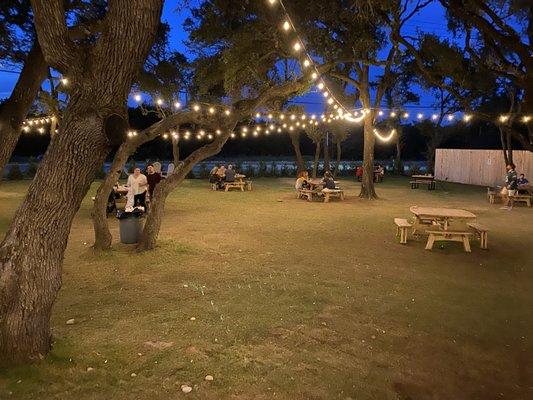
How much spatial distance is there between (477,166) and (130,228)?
70.2 ft

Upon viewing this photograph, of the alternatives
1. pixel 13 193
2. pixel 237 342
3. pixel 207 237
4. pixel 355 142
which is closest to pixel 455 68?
pixel 207 237

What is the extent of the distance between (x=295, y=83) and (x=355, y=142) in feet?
144

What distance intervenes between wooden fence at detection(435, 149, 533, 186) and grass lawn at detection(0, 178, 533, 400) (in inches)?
587

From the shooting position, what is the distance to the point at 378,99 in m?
17.5

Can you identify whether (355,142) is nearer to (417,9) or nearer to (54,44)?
(417,9)

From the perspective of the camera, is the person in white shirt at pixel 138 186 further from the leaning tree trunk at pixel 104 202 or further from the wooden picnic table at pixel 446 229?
the wooden picnic table at pixel 446 229

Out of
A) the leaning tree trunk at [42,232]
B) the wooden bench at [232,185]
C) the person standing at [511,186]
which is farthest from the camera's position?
the wooden bench at [232,185]

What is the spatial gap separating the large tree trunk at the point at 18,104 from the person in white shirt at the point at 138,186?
15.1 ft

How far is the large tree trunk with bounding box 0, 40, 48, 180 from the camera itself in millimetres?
6043

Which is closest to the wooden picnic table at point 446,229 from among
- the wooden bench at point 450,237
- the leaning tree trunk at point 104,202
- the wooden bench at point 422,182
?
the wooden bench at point 450,237

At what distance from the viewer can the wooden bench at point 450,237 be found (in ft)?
29.1

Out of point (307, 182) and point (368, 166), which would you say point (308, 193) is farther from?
point (368, 166)

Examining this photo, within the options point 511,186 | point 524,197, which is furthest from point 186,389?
point 524,197

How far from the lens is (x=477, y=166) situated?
24.8 m
